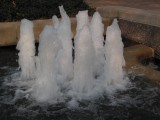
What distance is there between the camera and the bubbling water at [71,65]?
5.35 meters

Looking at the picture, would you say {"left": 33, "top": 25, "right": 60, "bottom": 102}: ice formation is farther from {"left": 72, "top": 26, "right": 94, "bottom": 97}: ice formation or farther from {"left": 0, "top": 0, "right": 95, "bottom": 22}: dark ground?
{"left": 0, "top": 0, "right": 95, "bottom": 22}: dark ground

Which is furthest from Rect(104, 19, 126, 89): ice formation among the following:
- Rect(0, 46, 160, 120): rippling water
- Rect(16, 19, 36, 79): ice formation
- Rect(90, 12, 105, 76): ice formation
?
Rect(16, 19, 36, 79): ice formation

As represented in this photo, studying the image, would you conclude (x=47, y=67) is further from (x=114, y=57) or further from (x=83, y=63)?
(x=114, y=57)

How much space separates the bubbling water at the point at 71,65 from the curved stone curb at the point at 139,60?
0.99ft

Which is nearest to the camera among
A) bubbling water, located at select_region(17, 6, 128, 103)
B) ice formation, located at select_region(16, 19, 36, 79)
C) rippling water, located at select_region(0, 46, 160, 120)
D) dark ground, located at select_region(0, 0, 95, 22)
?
rippling water, located at select_region(0, 46, 160, 120)

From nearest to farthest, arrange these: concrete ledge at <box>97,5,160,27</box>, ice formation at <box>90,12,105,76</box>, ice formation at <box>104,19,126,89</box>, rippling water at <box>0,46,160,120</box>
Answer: rippling water at <box>0,46,160,120</box> → ice formation at <box>104,19,126,89</box> → ice formation at <box>90,12,105,76</box> → concrete ledge at <box>97,5,160,27</box>

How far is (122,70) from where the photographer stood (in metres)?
6.32

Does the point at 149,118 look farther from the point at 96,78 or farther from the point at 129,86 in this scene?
the point at 96,78

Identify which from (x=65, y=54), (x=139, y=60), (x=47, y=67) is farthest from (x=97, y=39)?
(x=47, y=67)

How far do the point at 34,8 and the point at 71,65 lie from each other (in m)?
3.99

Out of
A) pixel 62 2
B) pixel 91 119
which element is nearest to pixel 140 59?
pixel 91 119

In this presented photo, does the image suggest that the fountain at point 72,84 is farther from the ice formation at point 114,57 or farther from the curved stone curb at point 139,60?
the curved stone curb at point 139,60

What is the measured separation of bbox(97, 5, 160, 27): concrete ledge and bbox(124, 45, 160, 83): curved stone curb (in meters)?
0.65

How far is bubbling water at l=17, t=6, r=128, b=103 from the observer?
17.6 ft
